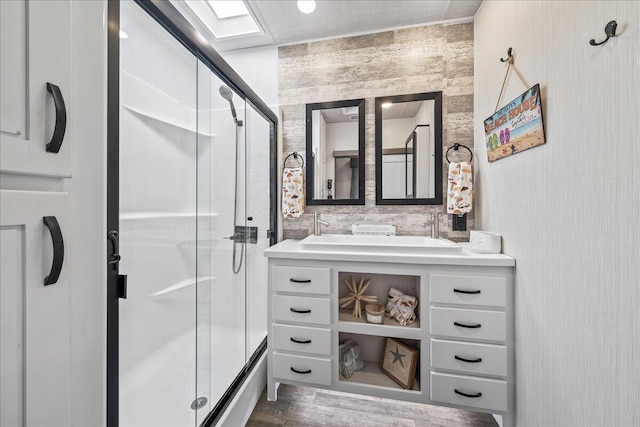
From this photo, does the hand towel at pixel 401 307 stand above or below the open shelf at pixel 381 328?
above

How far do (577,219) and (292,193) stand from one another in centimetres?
146

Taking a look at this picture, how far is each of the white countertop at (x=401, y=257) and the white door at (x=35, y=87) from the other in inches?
41.4

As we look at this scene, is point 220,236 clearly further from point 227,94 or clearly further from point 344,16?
point 344,16

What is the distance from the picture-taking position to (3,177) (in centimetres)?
43

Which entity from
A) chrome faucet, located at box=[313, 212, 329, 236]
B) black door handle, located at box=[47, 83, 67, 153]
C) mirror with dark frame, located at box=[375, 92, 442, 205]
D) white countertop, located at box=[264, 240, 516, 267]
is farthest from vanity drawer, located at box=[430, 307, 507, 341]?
black door handle, located at box=[47, 83, 67, 153]

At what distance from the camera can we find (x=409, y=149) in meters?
1.83

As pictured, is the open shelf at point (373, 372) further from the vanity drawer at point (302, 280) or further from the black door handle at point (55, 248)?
the black door handle at point (55, 248)

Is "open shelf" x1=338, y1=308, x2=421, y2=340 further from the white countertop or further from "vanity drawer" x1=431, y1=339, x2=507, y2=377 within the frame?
the white countertop

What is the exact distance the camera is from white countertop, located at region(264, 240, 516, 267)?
1275mm

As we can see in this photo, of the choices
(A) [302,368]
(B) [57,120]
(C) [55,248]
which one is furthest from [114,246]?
(A) [302,368]

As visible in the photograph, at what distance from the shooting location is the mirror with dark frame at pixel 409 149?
180 cm

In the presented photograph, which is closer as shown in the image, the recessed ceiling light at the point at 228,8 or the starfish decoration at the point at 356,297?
the starfish decoration at the point at 356,297

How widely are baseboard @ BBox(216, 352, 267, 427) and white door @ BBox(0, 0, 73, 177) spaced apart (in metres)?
1.25

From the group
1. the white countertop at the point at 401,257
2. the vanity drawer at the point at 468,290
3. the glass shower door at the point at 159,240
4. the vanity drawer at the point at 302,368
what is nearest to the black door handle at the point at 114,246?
the glass shower door at the point at 159,240
